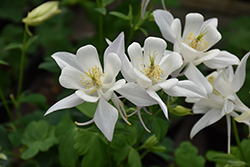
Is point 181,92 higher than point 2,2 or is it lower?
higher

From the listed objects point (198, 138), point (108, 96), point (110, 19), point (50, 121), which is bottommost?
point (198, 138)

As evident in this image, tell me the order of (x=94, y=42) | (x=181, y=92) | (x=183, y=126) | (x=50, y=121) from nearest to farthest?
(x=181, y=92) < (x=50, y=121) < (x=94, y=42) < (x=183, y=126)

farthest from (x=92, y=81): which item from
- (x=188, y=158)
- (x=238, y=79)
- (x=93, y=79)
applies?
(x=188, y=158)

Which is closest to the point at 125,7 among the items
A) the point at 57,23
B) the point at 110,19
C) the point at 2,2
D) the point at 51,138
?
the point at 110,19

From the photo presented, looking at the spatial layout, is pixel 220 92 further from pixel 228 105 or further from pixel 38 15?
pixel 38 15

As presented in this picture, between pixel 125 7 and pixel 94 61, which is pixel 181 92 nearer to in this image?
pixel 94 61

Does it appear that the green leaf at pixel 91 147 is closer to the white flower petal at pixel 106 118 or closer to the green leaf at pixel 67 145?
the green leaf at pixel 67 145

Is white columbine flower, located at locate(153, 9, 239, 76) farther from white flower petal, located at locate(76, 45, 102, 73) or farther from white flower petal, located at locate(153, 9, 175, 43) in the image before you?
white flower petal, located at locate(76, 45, 102, 73)
